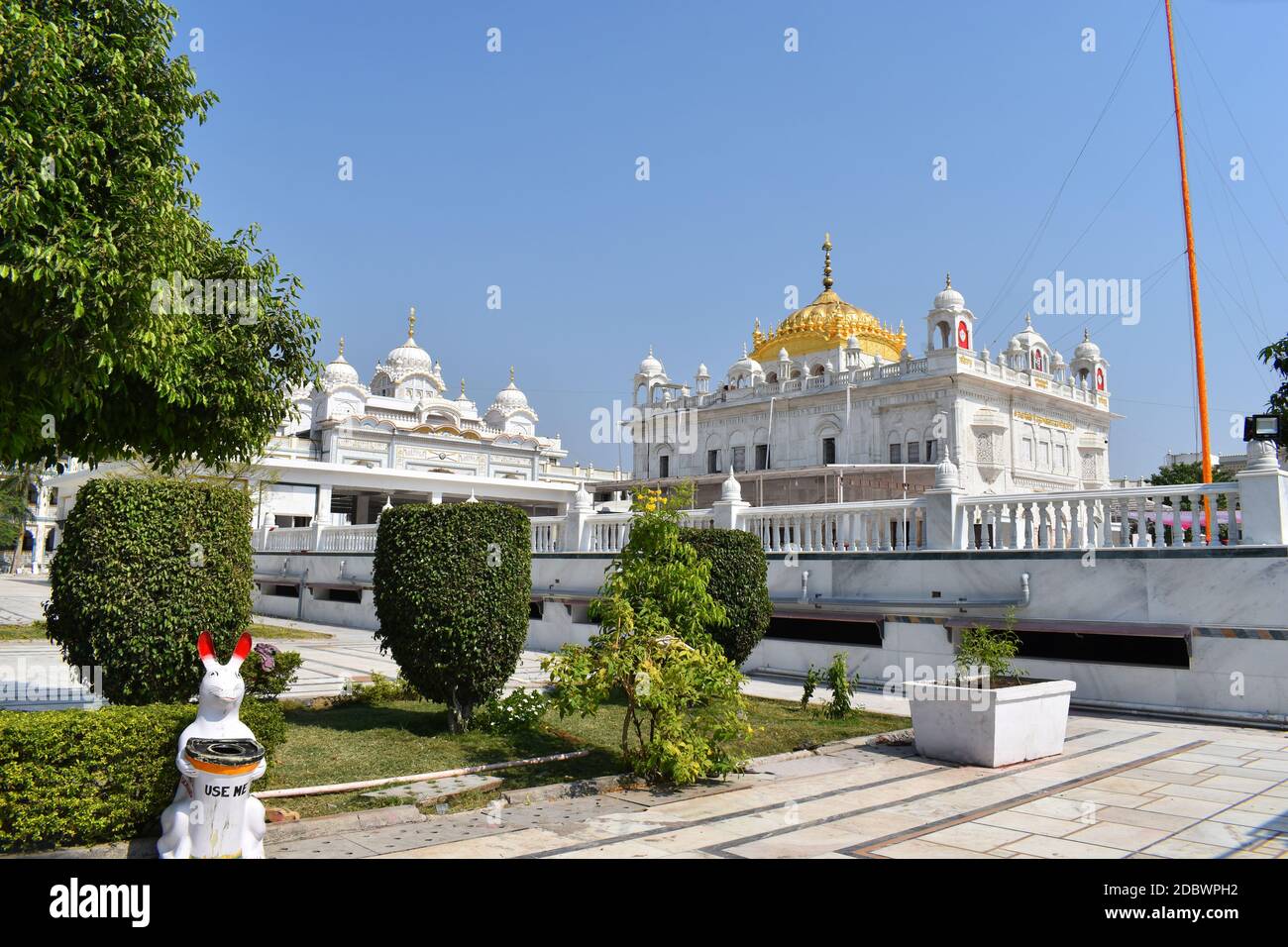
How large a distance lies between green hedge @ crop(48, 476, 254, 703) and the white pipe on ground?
4.80 ft

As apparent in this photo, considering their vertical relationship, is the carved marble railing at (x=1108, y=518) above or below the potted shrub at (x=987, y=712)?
above

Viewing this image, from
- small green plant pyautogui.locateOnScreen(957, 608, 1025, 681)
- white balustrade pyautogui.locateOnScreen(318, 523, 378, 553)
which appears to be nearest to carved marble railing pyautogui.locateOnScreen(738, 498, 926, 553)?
small green plant pyautogui.locateOnScreen(957, 608, 1025, 681)

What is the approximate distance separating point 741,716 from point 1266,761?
191 inches

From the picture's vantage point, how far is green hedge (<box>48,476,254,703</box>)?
690cm

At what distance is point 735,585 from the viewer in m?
11.1

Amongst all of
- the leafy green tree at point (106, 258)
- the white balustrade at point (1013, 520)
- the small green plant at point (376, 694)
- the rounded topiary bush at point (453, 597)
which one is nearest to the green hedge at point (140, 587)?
the leafy green tree at point (106, 258)

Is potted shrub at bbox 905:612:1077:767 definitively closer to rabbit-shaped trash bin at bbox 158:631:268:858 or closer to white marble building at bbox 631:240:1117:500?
rabbit-shaped trash bin at bbox 158:631:268:858

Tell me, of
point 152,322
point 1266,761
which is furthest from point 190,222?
point 1266,761

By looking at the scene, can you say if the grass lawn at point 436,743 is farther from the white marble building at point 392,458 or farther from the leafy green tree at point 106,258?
the white marble building at point 392,458

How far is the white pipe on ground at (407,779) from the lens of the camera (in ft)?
20.8

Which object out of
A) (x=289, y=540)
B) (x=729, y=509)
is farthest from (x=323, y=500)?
(x=729, y=509)

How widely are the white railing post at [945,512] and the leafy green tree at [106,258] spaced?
29.6ft

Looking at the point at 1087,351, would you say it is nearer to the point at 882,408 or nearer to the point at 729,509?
the point at 882,408
